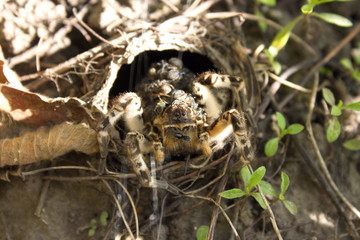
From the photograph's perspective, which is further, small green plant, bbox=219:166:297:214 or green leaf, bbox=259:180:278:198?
green leaf, bbox=259:180:278:198

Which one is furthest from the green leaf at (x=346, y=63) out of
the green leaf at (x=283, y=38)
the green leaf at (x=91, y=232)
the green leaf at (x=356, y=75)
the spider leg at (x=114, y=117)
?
the green leaf at (x=91, y=232)

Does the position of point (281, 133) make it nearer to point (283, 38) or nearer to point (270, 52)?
point (270, 52)

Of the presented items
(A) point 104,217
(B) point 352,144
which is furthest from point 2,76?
(B) point 352,144

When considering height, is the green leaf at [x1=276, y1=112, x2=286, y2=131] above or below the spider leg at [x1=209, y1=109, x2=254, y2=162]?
below

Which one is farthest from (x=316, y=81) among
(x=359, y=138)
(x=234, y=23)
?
(x=234, y=23)

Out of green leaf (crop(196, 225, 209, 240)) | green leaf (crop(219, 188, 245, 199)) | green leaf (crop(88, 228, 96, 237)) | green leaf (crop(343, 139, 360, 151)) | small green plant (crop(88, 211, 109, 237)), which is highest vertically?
green leaf (crop(219, 188, 245, 199))

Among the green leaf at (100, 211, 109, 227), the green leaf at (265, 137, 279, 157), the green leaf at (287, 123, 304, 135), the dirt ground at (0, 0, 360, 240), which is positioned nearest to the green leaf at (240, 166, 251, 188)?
the dirt ground at (0, 0, 360, 240)

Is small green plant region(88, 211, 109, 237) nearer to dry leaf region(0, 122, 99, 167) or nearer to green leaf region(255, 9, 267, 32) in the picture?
dry leaf region(0, 122, 99, 167)

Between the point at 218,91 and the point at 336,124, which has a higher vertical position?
Answer: the point at 218,91
